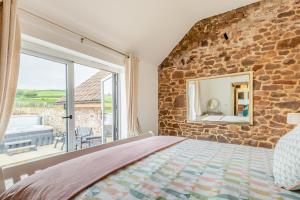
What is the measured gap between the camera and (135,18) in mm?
2564

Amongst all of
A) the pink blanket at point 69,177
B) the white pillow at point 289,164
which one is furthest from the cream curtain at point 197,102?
the white pillow at point 289,164

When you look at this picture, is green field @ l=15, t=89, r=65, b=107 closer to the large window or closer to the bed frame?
the large window

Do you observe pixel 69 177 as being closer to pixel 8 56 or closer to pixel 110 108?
pixel 8 56

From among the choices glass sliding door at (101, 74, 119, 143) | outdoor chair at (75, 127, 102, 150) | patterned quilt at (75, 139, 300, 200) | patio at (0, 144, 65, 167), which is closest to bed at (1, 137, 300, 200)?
patterned quilt at (75, 139, 300, 200)

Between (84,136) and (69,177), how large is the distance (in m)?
1.73

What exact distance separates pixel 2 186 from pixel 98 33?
2047 millimetres

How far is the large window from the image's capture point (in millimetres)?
1916

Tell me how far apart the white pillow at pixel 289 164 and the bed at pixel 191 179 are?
0.14ft

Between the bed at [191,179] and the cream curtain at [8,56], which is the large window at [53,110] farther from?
the bed at [191,179]

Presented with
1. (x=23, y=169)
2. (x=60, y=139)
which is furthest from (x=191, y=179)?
(x=60, y=139)

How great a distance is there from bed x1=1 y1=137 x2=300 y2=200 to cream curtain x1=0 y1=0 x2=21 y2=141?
80 centimetres

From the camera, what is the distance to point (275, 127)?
8.91 feet

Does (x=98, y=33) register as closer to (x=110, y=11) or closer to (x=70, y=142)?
(x=110, y=11)

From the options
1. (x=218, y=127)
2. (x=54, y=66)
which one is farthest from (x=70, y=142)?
(x=218, y=127)
